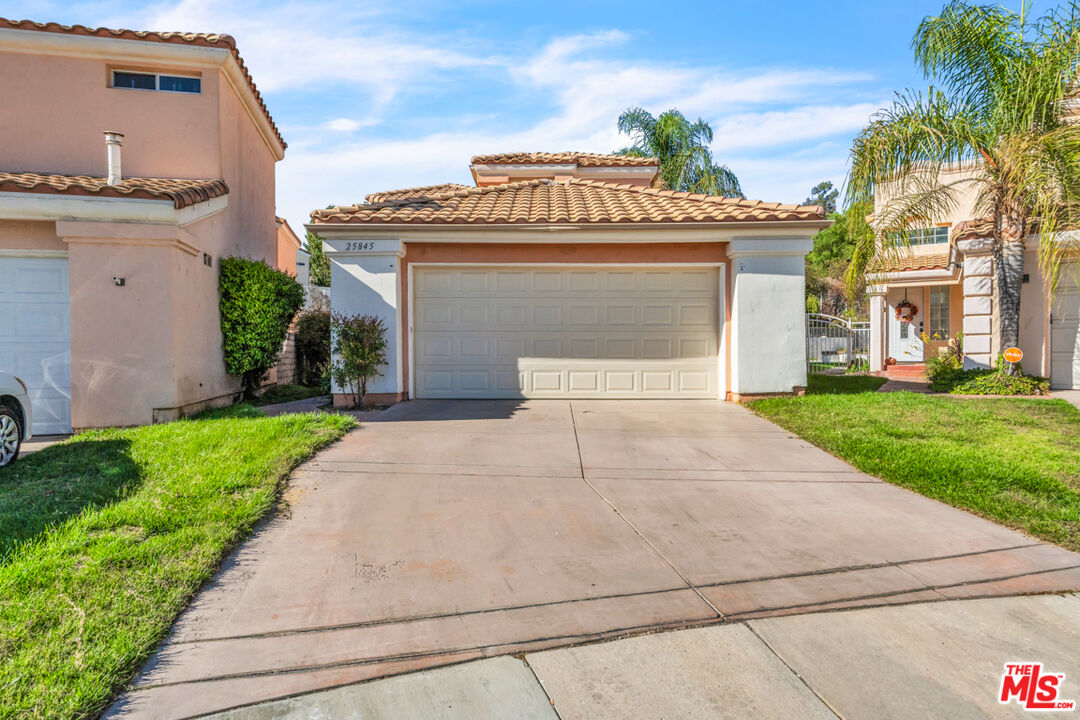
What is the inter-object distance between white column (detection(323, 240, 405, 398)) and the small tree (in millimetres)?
144

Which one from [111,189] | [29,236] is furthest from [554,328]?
[29,236]

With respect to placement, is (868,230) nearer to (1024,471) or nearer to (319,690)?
(1024,471)

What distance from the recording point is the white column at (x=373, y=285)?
408 inches

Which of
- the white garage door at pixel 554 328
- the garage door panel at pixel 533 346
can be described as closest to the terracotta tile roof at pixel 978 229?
the white garage door at pixel 554 328

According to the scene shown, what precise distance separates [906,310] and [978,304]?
284 inches

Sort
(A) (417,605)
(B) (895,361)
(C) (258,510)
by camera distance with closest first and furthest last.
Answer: (A) (417,605) < (C) (258,510) < (B) (895,361)

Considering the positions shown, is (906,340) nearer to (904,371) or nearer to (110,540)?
(904,371)

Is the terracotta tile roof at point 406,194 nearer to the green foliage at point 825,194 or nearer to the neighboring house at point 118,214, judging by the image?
the neighboring house at point 118,214

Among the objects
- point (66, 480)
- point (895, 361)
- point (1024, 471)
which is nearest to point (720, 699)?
point (1024, 471)

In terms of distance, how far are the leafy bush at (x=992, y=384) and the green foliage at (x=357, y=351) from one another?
9.98 m

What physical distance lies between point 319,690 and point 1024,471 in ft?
20.8

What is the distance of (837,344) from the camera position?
73.6 feet

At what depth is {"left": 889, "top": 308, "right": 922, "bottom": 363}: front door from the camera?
19.5 meters

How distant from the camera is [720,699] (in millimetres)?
2721
